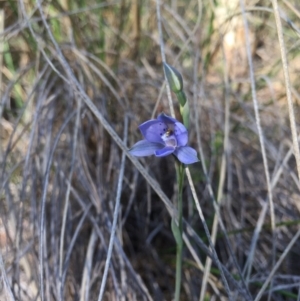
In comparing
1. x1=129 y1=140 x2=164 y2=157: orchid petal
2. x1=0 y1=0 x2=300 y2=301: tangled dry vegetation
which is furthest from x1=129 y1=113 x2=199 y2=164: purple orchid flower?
x1=0 y1=0 x2=300 y2=301: tangled dry vegetation

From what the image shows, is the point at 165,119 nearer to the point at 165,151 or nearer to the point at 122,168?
the point at 165,151

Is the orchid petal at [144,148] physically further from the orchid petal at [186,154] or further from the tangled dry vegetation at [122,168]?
the tangled dry vegetation at [122,168]

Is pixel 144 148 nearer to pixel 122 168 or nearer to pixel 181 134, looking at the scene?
pixel 181 134

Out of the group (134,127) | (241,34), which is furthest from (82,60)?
(241,34)

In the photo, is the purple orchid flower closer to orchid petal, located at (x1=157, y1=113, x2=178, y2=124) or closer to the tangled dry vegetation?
orchid petal, located at (x1=157, y1=113, x2=178, y2=124)

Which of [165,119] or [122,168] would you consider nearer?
[165,119]

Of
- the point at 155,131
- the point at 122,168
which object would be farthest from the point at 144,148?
the point at 122,168
